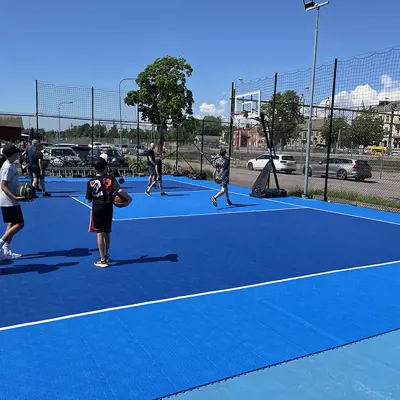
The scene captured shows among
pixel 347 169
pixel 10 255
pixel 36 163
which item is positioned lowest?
pixel 10 255

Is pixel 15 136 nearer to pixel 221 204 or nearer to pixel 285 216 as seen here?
pixel 221 204

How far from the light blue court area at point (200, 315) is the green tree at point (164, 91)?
98.9 feet

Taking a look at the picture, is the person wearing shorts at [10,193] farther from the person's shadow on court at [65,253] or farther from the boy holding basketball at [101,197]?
the boy holding basketball at [101,197]

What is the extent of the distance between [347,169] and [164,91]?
1850 cm

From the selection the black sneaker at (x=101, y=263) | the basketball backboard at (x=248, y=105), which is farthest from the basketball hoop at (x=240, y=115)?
the black sneaker at (x=101, y=263)

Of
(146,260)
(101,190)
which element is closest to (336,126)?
(146,260)

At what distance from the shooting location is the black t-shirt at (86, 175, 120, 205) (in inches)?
230

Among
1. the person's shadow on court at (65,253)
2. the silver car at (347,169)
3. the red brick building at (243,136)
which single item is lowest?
the person's shadow on court at (65,253)

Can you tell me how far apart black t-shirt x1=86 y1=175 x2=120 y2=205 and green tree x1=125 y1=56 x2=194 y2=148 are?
32.5 metres

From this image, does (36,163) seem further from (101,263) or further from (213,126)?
(213,126)

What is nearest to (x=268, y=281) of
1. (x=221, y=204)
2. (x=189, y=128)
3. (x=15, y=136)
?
(x=221, y=204)

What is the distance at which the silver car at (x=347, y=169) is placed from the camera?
88.1 feet

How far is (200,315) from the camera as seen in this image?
183 inches

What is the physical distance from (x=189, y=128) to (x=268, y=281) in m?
18.9
